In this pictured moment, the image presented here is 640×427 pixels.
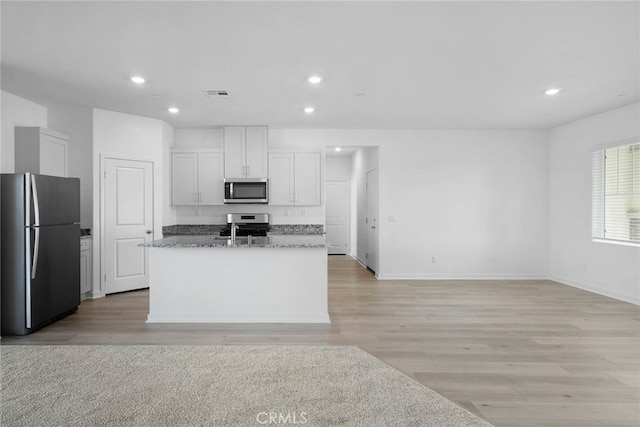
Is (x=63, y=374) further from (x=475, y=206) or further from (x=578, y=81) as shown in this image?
(x=475, y=206)

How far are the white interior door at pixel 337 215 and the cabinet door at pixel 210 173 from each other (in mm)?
4046

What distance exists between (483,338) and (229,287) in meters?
2.62

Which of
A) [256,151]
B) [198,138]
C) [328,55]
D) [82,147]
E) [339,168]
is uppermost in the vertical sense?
[328,55]

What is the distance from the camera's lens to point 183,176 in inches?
239

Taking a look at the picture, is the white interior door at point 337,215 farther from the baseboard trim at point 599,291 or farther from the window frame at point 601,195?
the window frame at point 601,195

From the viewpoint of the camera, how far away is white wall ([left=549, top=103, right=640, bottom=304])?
4875mm

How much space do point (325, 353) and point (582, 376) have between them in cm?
194

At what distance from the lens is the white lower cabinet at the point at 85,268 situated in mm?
4832

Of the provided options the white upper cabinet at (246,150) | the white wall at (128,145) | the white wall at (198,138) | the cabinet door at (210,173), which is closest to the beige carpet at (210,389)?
the white wall at (128,145)

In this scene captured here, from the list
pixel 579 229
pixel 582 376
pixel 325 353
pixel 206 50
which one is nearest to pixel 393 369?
pixel 325 353

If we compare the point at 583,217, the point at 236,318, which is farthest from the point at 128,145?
the point at 583,217

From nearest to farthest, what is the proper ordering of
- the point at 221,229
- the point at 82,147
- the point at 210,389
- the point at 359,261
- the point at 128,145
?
1. the point at 210,389
2. the point at 82,147
3. the point at 128,145
4. the point at 221,229
5. the point at 359,261

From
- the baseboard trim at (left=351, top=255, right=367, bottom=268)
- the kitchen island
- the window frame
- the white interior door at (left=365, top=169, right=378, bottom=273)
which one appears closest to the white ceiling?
the window frame

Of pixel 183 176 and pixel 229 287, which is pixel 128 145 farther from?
pixel 229 287
